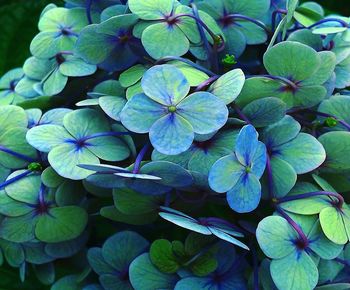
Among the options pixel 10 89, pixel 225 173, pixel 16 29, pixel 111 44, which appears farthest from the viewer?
pixel 16 29

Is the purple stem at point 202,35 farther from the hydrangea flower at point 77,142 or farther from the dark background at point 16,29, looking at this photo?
the dark background at point 16,29

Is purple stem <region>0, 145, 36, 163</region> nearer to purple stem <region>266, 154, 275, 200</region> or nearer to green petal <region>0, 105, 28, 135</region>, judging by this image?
green petal <region>0, 105, 28, 135</region>

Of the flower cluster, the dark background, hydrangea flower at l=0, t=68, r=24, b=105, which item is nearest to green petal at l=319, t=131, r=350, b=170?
the flower cluster

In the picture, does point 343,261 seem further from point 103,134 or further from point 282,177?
point 103,134

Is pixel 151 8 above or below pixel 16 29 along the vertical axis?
above

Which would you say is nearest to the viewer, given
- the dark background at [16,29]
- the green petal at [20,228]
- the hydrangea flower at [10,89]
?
the green petal at [20,228]

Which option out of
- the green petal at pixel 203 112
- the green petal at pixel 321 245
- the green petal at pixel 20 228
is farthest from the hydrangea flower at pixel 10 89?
the green petal at pixel 321 245

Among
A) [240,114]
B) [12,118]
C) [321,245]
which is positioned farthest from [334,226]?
[12,118]
